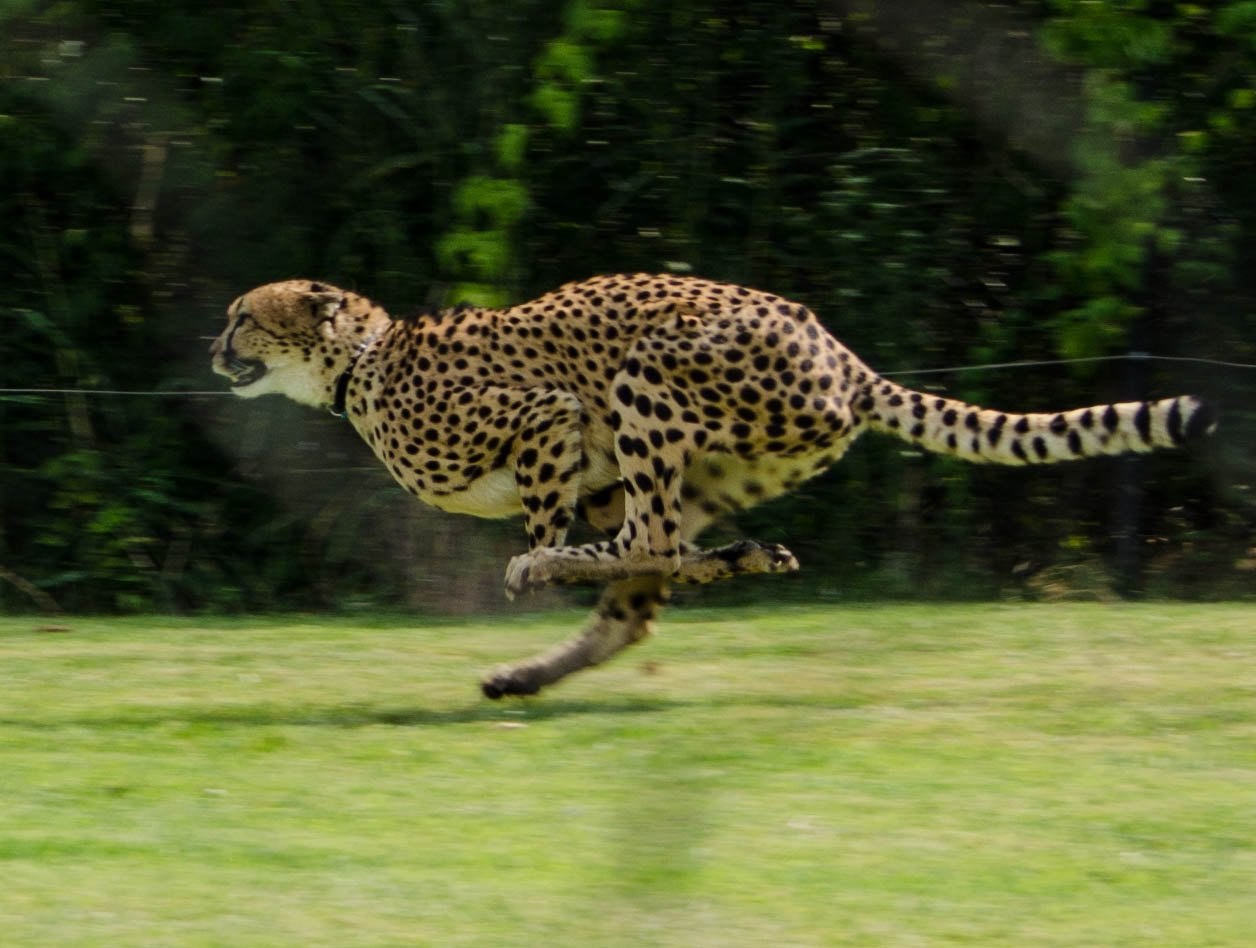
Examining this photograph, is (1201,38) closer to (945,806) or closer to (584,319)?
(584,319)

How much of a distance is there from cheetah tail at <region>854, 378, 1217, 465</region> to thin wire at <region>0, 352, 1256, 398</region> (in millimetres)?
2908

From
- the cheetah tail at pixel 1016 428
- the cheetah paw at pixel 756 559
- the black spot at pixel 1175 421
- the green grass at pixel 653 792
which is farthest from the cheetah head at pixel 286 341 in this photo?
the black spot at pixel 1175 421

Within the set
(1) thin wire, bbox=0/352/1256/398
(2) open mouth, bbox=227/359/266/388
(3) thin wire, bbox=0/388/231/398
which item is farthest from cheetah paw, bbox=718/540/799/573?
(3) thin wire, bbox=0/388/231/398

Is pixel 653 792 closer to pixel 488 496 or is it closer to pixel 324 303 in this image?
pixel 488 496

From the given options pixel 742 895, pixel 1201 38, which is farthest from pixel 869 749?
pixel 1201 38

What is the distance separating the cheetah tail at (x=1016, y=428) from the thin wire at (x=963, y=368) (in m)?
2.91

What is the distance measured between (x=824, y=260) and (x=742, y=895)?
6.07m

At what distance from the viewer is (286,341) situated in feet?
24.0

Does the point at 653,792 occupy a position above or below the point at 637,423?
below

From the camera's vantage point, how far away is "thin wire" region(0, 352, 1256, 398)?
9.41m

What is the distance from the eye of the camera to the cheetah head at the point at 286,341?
7262 mm

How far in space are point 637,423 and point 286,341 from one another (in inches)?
59.5

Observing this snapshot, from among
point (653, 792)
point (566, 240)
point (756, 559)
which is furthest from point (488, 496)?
point (566, 240)

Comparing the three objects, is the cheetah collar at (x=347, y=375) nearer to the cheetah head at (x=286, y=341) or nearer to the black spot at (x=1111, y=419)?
the cheetah head at (x=286, y=341)
